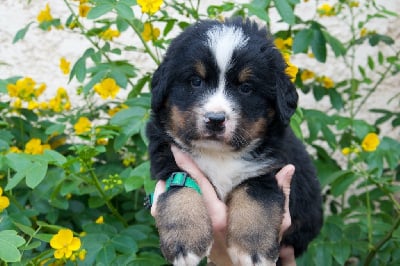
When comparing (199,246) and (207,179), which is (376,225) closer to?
(207,179)

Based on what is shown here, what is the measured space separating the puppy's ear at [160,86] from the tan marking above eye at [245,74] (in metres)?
0.31

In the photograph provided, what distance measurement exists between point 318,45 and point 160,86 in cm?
154

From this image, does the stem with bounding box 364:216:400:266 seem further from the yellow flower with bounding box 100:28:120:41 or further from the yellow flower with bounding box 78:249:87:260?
the yellow flower with bounding box 100:28:120:41

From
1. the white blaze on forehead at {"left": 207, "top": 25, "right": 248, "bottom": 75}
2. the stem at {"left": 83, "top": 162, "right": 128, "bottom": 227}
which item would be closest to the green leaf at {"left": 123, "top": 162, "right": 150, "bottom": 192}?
the stem at {"left": 83, "top": 162, "right": 128, "bottom": 227}

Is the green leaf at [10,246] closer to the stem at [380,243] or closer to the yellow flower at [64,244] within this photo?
the yellow flower at [64,244]

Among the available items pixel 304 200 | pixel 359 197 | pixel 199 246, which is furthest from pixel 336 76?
pixel 199 246

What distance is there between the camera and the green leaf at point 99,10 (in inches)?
125

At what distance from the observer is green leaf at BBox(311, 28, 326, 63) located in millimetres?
4035

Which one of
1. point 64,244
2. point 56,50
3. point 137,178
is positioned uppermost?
point 137,178

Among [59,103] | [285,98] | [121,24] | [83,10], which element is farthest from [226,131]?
[59,103]

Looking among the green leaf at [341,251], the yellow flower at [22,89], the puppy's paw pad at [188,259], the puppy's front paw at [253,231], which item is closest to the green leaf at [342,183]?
the green leaf at [341,251]

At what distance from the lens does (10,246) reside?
2732 mm

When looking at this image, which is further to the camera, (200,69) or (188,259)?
(200,69)

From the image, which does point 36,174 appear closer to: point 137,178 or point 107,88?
point 137,178
